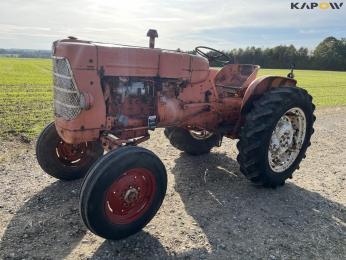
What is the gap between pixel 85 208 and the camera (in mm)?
3246

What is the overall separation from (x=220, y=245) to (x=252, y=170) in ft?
4.50

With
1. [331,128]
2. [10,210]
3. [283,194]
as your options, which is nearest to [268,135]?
[283,194]

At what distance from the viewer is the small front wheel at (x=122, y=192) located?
3271 millimetres

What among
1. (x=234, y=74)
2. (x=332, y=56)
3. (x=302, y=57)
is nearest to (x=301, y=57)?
(x=302, y=57)

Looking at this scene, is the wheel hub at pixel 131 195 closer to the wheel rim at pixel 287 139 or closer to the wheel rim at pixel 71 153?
the wheel rim at pixel 71 153

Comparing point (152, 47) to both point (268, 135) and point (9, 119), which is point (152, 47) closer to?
point (268, 135)

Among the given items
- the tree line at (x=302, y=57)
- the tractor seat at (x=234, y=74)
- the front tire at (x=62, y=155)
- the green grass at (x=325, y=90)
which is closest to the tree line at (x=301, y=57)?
the tree line at (x=302, y=57)

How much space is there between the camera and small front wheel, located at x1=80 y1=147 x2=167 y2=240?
3271mm

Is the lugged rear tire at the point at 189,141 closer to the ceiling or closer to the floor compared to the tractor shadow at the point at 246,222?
closer to the ceiling

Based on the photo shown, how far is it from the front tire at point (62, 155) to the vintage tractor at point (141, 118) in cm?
1

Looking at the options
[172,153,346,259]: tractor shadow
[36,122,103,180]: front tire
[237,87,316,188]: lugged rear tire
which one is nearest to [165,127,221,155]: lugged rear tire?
[172,153,346,259]: tractor shadow

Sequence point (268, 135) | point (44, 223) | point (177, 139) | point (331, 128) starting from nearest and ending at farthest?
point (44, 223)
point (268, 135)
point (177, 139)
point (331, 128)

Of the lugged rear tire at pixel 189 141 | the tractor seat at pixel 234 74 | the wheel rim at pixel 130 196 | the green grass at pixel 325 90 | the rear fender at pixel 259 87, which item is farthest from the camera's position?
the green grass at pixel 325 90

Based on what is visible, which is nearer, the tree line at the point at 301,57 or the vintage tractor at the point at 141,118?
the vintage tractor at the point at 141,118
